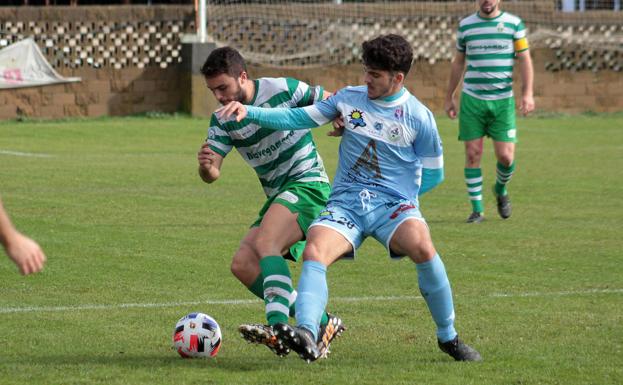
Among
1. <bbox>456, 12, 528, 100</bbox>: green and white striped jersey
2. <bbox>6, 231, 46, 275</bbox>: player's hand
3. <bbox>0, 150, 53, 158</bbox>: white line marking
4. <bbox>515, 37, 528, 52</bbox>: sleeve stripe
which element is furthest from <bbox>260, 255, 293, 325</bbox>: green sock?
<bbox>0, 150, 53, 158</bbox>: white line marking

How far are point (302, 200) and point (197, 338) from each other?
948 millimetres

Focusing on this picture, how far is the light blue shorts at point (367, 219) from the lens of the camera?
6246 mm

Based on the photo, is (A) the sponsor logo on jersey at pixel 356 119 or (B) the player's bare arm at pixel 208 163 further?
(B) the player's bare arm at pixel 208 163

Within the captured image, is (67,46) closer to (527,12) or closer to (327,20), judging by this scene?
(327,20)

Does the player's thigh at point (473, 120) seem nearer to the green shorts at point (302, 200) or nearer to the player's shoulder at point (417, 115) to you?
the green shorts at point (302, 200)

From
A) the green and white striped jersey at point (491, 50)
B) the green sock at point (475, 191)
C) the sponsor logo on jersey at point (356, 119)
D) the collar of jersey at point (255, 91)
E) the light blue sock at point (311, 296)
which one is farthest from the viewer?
the green and white striped jersey at point (491, 50)

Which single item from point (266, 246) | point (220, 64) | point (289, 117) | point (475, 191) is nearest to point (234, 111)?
point (289, 117)

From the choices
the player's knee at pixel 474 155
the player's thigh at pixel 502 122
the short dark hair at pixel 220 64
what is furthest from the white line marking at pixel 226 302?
the player's knee at pixel 474 155

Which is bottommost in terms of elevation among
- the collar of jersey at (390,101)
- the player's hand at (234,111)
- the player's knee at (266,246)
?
the player's knee at (266,246)

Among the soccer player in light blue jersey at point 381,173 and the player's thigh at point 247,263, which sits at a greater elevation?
the soccer player in light blue jersey at point 381,173

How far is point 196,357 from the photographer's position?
20.9ft

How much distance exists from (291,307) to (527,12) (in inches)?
806

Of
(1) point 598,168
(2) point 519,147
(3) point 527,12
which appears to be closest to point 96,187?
(1) point 598,168

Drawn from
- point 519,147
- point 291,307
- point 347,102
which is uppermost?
point 347,102
